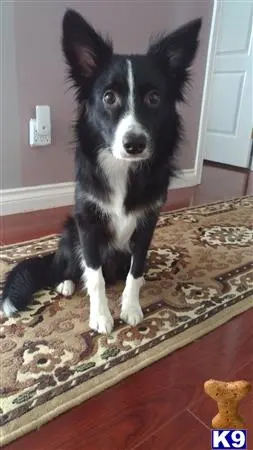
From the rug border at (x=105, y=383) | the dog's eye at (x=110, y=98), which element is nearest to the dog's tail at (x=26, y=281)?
the rug border at (x=105, y=383)

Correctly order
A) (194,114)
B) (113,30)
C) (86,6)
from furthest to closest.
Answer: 1. (194,114)
2. (113,30)
3. (86,6)

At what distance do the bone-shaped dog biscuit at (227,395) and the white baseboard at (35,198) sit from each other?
145cm

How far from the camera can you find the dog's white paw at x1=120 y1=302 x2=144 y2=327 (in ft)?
Result: 3.72

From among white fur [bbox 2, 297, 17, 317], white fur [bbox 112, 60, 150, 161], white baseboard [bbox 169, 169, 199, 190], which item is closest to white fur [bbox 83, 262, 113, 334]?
white fur [bbox 2, 297, 17, 317]

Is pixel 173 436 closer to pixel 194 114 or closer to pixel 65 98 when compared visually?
pixel 65 98

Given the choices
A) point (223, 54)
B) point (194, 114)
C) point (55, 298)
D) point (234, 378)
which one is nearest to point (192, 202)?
point (194, 114)

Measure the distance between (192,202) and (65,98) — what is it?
1.09 m

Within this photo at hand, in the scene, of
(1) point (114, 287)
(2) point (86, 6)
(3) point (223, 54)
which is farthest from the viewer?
(3) point (223, 54)

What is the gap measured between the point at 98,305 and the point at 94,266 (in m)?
0.13

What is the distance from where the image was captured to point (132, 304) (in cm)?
117

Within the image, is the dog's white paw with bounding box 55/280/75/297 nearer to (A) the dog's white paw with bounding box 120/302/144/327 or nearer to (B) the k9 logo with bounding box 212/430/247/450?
(A) the dog's white paw with bounding box 120/302/144/327

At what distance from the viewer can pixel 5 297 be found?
1.15 m

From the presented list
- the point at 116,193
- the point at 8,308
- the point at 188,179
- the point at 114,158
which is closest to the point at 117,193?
the point at 116,193

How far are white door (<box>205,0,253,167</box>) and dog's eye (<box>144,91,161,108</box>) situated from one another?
2.72m
